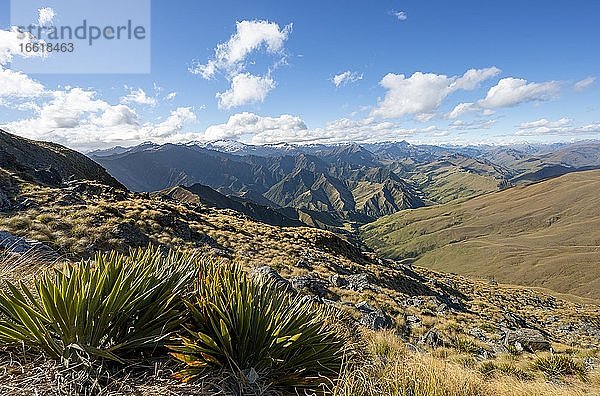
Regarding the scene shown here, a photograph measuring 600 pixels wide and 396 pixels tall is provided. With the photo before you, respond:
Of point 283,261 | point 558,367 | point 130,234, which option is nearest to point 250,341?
point 558,367

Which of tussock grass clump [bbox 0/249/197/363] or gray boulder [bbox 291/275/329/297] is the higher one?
tussock grass clump [bbox 0/249/197/363]

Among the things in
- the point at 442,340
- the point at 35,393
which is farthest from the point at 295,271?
the point at 35,393

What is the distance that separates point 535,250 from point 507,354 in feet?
659

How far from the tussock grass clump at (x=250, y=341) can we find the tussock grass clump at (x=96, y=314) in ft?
0.94

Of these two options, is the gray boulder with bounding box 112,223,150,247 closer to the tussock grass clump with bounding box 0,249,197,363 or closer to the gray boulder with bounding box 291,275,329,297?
the gray boulder with bounding box 291,275,329,297

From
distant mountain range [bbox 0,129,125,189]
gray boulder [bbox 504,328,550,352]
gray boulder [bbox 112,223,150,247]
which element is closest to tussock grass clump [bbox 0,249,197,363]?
gray boulder [bbox 504,328,550,352]

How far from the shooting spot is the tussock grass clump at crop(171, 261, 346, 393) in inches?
120

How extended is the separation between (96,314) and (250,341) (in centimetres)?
140

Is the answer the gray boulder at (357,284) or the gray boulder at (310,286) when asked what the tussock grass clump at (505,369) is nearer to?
the gray boulder at (310,286)

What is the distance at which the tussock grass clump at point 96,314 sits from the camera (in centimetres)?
285

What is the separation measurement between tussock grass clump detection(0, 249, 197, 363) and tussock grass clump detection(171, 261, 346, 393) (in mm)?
286

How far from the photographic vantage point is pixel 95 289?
3121 millimetres

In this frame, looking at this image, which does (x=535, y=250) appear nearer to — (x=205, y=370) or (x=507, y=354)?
(x=507, y=354)

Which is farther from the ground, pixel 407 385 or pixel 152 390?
pixel 152 390
